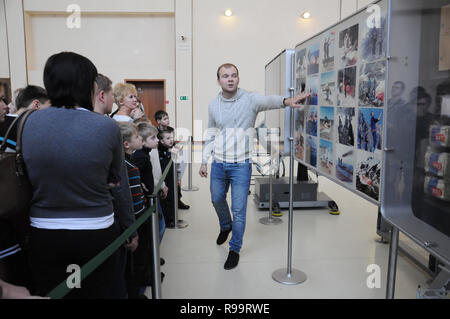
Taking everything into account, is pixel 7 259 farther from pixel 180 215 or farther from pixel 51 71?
pixel 180 215

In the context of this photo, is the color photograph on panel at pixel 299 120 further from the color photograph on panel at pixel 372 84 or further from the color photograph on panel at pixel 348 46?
the color photograph on panel at pixel 372 84

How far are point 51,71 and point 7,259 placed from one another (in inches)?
35.3

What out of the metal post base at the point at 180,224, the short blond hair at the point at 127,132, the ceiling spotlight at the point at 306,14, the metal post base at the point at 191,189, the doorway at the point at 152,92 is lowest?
the metal post base at the point at 180,224

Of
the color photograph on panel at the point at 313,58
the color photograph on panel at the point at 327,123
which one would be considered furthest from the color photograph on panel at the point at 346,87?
the color photograph on panel at the point at 313,58

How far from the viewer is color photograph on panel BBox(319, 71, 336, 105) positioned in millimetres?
2109

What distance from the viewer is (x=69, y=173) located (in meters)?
1.34

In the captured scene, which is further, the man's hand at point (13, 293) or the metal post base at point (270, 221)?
the metal post base at point (270, 221)

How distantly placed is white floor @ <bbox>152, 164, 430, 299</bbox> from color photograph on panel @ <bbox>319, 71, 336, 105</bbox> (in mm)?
1348

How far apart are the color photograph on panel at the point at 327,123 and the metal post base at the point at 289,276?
1.13m

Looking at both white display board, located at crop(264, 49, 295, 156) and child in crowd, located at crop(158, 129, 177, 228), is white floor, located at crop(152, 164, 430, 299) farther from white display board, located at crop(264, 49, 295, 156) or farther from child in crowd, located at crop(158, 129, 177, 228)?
white display board, located at crop(264, 49, 295, 156)

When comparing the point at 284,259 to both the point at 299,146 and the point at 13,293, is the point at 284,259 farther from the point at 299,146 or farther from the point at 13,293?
the point at 13,293

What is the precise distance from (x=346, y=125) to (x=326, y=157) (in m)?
0.34

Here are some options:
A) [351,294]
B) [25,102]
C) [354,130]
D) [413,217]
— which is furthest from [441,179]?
[25,102]

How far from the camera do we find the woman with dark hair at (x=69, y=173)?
1329mm
